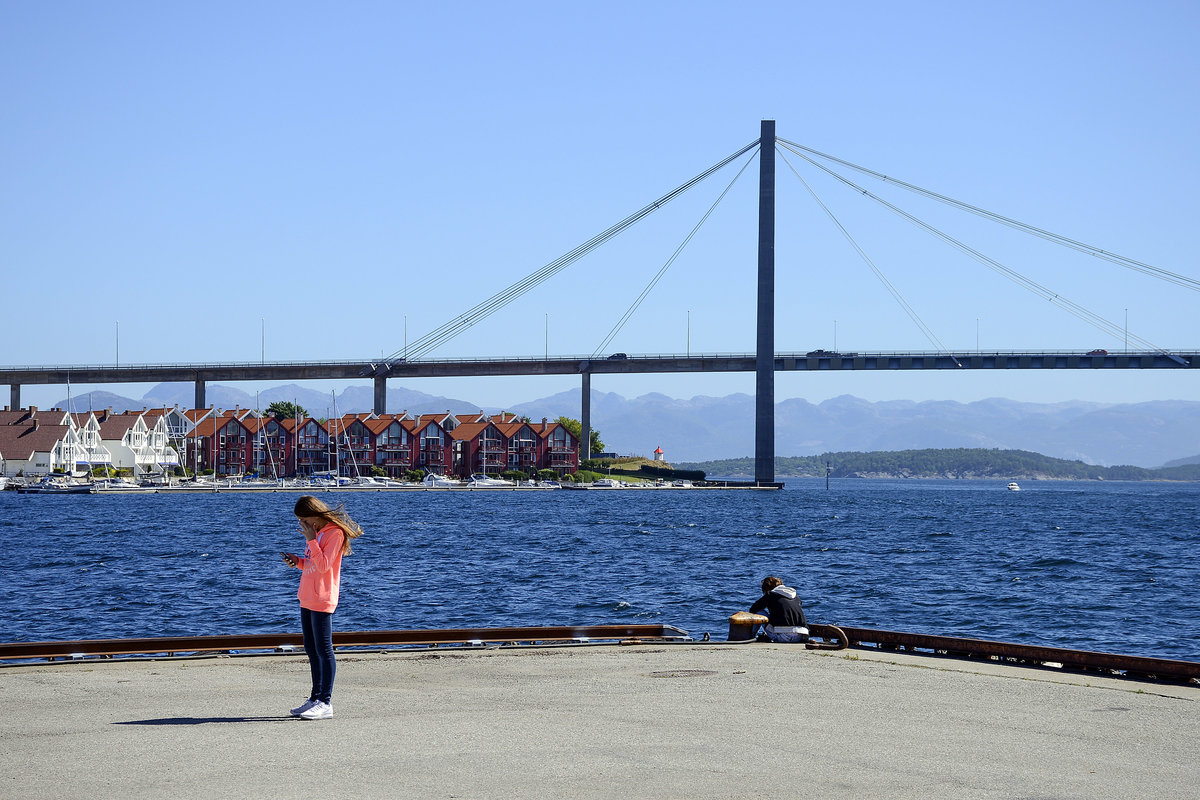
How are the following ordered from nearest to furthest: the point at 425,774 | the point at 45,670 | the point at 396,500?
the point at 425,774 → the point at 45,670 → the point at 396,500

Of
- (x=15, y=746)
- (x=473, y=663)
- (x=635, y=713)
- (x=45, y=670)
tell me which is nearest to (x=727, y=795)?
(x=635, y=713)

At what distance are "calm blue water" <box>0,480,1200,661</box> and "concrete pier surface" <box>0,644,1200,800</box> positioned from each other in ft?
35.3

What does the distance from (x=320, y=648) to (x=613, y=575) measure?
25.8m

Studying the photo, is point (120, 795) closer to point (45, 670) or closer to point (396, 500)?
point (45, 670)

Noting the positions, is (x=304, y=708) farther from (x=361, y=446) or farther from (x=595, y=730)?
(x=361, y=446)

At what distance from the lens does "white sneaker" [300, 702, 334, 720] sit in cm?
922

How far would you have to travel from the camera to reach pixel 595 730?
902 cm

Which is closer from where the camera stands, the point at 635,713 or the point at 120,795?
the point at 120,795

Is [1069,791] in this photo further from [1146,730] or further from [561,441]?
[561,441]

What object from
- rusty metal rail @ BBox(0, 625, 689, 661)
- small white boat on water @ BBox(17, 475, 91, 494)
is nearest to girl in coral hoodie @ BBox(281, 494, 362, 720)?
rusty metal rail @ BBox(0, 625, 689, 661)

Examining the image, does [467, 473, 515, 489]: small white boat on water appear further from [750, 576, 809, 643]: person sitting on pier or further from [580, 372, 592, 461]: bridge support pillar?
[750, 576, 809, 643]: person sitting on pier

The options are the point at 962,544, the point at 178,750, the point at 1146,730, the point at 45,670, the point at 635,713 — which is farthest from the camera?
the point at 962,544

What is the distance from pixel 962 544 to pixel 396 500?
65.4 m

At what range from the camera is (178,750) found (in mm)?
8148
